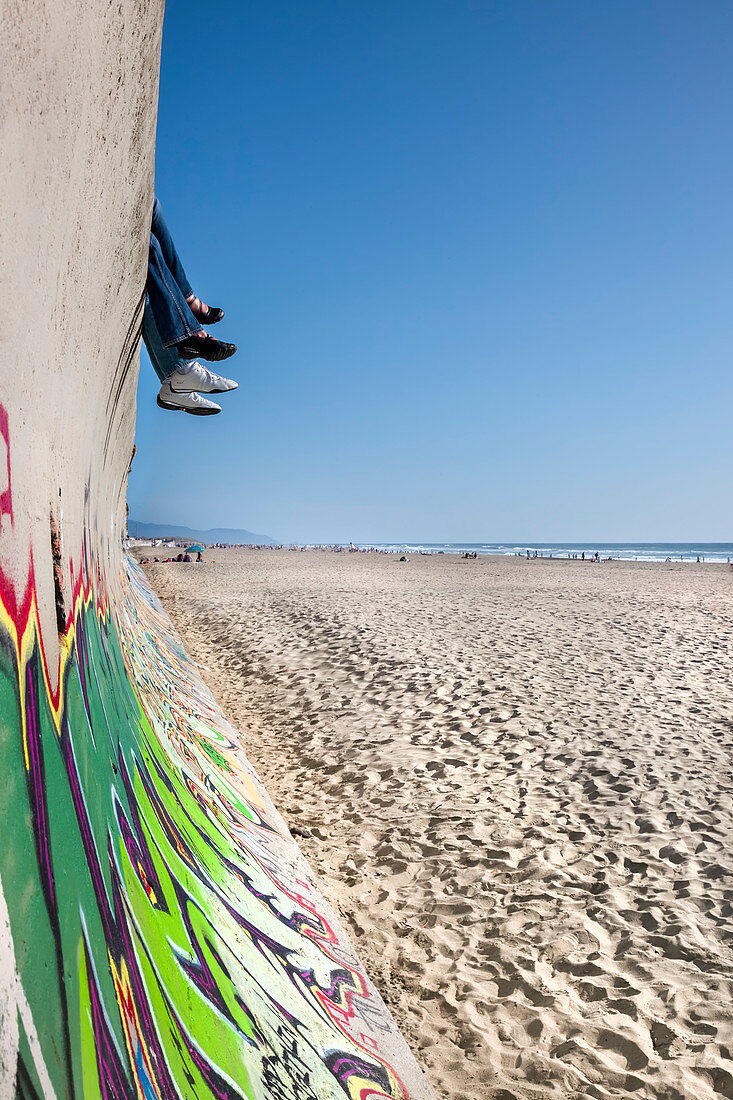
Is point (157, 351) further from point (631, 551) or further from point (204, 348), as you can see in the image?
point (631, 551)

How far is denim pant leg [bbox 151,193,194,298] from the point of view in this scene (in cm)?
319

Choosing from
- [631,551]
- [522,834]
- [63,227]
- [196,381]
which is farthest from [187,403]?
[631,551]

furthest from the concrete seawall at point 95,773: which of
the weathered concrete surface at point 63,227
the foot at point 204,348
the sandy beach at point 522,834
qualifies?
the sandy beach at point 522,834

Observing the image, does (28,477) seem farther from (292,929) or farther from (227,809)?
(227,809)

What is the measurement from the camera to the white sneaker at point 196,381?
3596 millimetres

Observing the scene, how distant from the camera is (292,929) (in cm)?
334

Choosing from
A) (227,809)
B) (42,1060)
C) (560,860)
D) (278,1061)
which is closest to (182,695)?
(227,809)

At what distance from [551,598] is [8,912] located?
18.9 m

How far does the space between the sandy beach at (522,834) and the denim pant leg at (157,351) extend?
3.76m

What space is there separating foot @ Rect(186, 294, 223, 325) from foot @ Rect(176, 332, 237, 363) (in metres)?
0.31

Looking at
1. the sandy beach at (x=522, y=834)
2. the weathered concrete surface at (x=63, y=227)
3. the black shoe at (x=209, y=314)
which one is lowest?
the sandy beach at (x=522, y=834)

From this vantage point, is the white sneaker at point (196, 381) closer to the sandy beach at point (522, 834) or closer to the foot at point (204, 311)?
the foot at point (204, 311)

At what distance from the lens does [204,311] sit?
11.9ft

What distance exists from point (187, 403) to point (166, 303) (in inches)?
37.9
